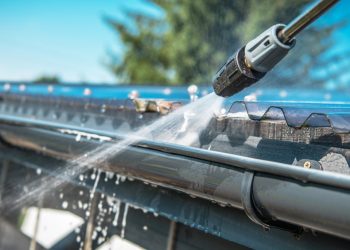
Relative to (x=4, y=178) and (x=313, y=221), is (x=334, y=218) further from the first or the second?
(x=4, y=178)

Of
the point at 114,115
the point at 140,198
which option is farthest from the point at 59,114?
the point at 140,198

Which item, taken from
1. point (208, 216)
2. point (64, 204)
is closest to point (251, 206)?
point (208, 216)

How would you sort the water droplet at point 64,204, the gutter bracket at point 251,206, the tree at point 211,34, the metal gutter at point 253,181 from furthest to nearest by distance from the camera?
1. the tree at point 211,34
2. the water droplet at point 64,204
3. the gutter bracket at point 251,206
4. the metal gutter at point 253,181

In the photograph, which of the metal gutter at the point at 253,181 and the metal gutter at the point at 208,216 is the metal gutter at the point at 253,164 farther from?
the metal gutter at the point at 208,216

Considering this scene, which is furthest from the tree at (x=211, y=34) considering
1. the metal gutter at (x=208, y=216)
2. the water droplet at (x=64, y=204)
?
the metal gutter at (x=208, y=216)

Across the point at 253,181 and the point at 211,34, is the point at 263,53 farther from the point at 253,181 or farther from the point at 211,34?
the point at 211,34

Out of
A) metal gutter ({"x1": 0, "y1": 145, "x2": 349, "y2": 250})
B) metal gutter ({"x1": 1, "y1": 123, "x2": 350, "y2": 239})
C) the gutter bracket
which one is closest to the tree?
metal gutter ({"x1": 0, "y1": 145, "x2": 349, "y2": 250})

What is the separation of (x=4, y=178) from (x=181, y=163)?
2.41 metres

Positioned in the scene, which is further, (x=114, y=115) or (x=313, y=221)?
(x=114, y=115)

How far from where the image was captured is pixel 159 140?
178 centimetres

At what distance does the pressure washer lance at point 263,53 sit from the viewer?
1.17 meters

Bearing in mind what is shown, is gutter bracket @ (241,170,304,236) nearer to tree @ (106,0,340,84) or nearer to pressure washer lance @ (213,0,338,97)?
pressure washer lance @ (213,0,338,97)

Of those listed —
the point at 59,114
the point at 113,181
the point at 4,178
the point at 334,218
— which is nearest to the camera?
the point at 334,218

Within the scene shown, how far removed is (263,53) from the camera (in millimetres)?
1305
